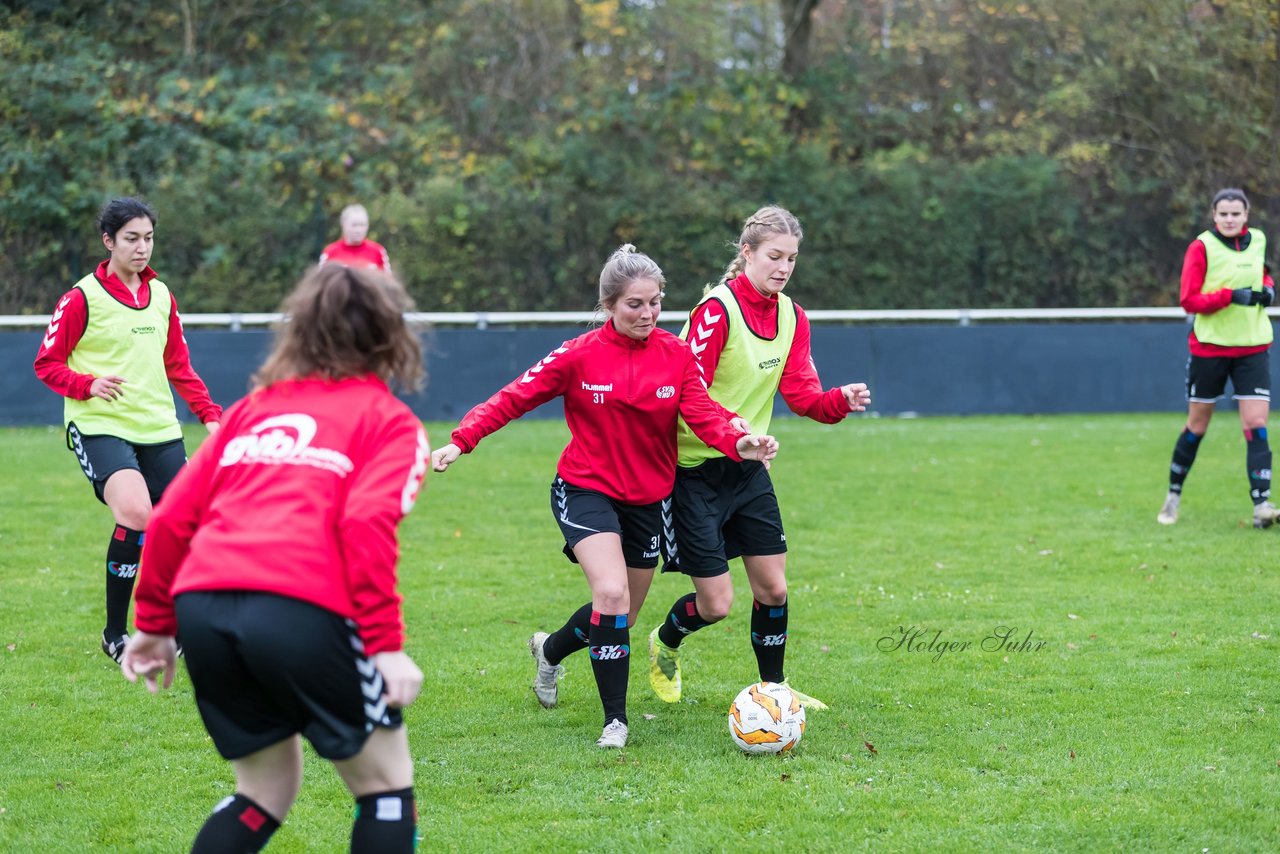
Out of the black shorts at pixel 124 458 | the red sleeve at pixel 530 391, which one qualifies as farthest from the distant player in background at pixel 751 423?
the black shorts at pixel 124 458

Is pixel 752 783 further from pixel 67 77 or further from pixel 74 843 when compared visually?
pixel 67 77

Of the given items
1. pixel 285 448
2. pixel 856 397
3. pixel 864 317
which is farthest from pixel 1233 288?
pixel 285 448

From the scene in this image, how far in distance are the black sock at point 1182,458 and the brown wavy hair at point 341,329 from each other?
302 inches

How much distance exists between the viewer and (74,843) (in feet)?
14.1

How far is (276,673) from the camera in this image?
3010mm

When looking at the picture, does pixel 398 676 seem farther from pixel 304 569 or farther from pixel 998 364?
pixel 998 364

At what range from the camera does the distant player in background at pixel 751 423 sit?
5492mm

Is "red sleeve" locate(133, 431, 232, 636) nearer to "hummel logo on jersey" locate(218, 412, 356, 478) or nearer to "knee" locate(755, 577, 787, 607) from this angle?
"hummel logo on jersey" locate(218, 412, 356, 478)

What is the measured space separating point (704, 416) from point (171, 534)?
7.84 ft

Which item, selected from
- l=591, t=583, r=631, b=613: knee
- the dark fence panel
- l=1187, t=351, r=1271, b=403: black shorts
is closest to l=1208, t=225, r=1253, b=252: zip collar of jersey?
l=1187, t=351, r=1271, b=403: black shorts

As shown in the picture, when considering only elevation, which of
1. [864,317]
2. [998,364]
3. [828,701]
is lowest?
[998,364]

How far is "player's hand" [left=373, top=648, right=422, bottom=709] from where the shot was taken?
296cm

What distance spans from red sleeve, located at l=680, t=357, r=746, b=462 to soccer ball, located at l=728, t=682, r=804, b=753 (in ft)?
2.80

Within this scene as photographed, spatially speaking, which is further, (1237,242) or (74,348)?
(1237,242)
